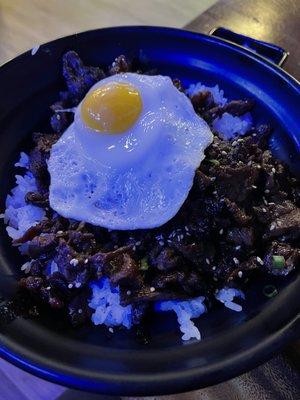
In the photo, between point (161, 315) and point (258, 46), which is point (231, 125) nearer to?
point (258, 46)

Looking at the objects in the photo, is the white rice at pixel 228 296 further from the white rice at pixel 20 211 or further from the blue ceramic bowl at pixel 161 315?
the white rice at pixel 20 211

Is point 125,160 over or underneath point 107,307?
over


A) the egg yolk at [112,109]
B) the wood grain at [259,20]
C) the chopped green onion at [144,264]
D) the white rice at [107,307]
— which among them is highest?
the wood grain at [259,20]

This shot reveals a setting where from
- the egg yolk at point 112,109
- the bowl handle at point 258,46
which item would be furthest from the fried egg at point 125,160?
the bowl handle at point 258,46

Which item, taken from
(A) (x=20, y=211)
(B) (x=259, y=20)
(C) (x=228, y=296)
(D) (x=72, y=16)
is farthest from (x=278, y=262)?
(D) (x=72, y=16)

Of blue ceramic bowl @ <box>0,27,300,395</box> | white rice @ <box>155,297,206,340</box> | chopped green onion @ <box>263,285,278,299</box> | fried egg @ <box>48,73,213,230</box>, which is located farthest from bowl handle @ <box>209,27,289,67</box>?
white rice @ <box>155,297,206,340</box>

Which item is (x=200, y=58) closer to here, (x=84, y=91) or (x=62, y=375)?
(x=84, y=91)
